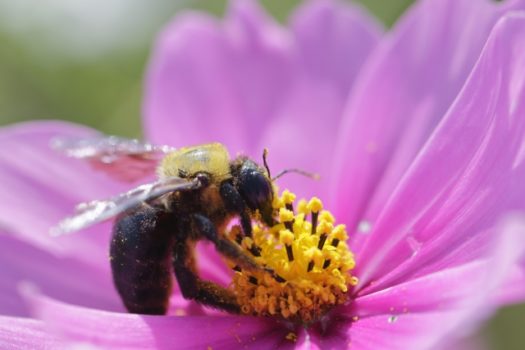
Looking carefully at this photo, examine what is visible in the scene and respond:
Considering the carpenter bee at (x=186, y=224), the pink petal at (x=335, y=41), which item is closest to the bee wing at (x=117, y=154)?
the carpenter bee at (x=186, y=224)

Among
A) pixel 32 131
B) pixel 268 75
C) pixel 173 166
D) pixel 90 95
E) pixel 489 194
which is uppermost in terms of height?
pixel 90 95

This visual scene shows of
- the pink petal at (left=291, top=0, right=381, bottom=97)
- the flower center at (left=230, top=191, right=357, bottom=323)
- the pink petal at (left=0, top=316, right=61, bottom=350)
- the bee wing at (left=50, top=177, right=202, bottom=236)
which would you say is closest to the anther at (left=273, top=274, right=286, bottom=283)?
the flower center at (left=230, top=191, right=357, bottom=323)

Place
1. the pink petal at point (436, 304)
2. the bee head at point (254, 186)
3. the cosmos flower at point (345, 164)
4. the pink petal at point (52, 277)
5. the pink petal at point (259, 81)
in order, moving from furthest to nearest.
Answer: the pink petal at point (259, 81) < the pink petal at point (52, 277) < the bee head at point (254, 186) < the cosmos flower at point (345, 164) < the pink petal at point (436, 304)

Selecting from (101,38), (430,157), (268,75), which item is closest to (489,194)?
(430,157)

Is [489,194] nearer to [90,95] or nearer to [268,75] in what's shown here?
[268,75]

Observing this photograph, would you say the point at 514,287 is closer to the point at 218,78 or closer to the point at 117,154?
the point at 117,154

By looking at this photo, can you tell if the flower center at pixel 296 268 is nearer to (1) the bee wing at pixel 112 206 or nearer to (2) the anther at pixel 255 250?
(2) the anther at pixel 255 250

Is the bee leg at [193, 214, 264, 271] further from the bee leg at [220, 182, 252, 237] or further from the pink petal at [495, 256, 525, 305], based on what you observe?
the pink petal at [495, 256, 525, 305]
